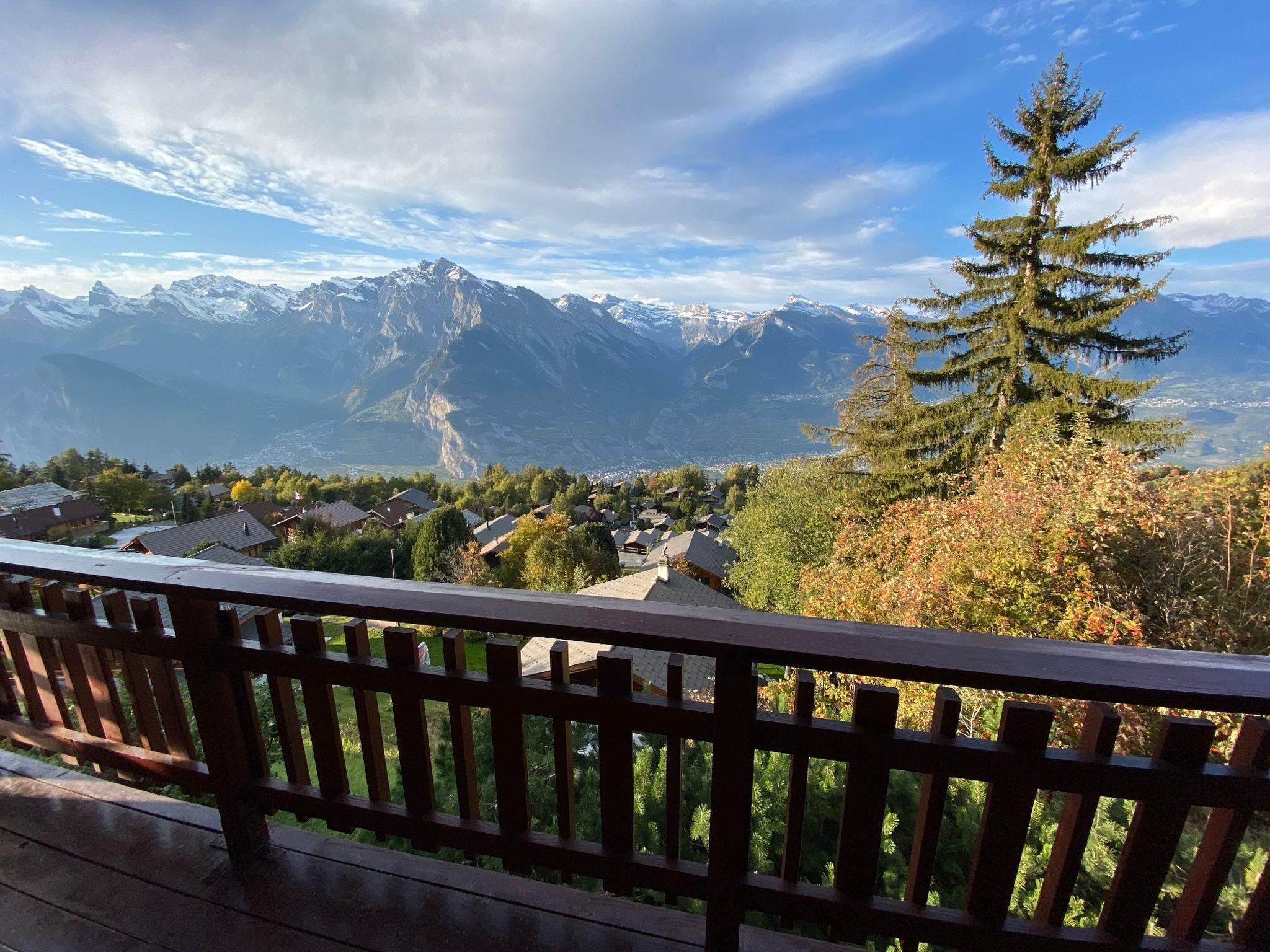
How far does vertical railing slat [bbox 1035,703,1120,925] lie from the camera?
3.58ft

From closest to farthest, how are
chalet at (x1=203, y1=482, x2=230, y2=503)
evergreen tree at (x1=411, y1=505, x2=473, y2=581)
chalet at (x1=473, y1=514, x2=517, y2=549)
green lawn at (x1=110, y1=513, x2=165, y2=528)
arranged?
evergreen tree at (x1=411, y1=505, x2=473, y2=581) → green lawn at (x1=110, y1=513, x2=165, y2=528) → chalet at (x1=203, y1=482, x2=230, y2=503) → chalet at (x1=473, y1=514, x2=517, y2=549)

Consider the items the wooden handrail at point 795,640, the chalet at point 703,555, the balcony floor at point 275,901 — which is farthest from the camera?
the chalet at point 703,555

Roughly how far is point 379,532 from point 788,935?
28.7 meters

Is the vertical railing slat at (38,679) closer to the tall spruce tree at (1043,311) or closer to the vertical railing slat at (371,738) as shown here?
the vertical railing slat at (371,738)

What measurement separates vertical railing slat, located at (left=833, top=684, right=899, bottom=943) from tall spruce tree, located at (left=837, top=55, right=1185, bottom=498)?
34.6ft

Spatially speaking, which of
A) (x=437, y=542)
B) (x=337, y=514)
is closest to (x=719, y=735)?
(x=437, y=542)

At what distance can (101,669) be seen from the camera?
1980mm

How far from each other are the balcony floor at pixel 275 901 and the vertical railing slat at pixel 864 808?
330 millimetres

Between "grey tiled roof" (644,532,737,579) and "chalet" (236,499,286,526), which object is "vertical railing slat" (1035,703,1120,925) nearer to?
"grey tiled roof" (644,532,737,579)

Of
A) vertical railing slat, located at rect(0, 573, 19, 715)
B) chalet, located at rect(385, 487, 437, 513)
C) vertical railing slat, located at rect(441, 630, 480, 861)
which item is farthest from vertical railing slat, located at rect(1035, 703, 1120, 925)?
chalet, located at rect(385, 487, 437, 513)

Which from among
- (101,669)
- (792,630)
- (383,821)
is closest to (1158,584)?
(792,630)

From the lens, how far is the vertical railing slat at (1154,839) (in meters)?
1.05

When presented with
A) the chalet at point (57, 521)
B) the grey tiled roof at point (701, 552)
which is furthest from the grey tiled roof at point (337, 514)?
the grey tiled roof at point (701, 552)

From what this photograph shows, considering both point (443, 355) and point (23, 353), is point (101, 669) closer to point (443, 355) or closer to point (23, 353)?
point (443, 355)
